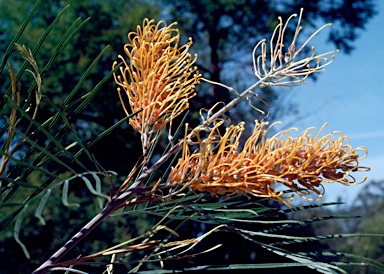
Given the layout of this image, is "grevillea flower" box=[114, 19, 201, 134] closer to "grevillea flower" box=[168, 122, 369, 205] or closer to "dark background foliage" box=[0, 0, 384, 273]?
"grevillea flower" box=[168, 122, 369, 205]

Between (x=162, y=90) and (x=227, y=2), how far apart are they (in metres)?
4.01

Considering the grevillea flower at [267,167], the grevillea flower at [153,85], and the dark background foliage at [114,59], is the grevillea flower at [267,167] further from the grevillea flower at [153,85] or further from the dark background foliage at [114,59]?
the dark background foliage at [114,59]

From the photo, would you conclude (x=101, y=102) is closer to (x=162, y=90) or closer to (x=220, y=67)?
(x=220, y=67)

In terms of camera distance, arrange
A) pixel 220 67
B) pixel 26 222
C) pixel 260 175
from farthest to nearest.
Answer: pixel 220 67 < pixel 26 222 < pixel 260 175

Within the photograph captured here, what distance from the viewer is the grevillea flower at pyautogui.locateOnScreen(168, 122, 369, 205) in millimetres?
378

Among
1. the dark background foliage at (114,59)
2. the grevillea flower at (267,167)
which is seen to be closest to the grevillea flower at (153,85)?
the grevillea flower at (267,167)

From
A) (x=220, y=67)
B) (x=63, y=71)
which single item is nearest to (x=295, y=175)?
(x=63, y=71)

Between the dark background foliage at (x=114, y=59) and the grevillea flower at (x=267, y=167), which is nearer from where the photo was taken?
the grevillea flower at (x=267, y=167)

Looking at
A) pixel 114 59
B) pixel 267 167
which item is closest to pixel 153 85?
pixel 267 167

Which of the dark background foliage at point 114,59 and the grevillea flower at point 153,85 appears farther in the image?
the dark background foliage at point 114,59

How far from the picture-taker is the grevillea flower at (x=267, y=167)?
0.38 metres

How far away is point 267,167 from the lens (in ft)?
1.26

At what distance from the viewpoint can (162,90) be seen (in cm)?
43

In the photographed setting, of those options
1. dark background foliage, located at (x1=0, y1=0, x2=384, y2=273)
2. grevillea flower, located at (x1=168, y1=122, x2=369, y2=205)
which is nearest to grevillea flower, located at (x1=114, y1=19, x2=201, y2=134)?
grevillea flower, located at (x1=168, y1=122, x2=369, y2=205)
